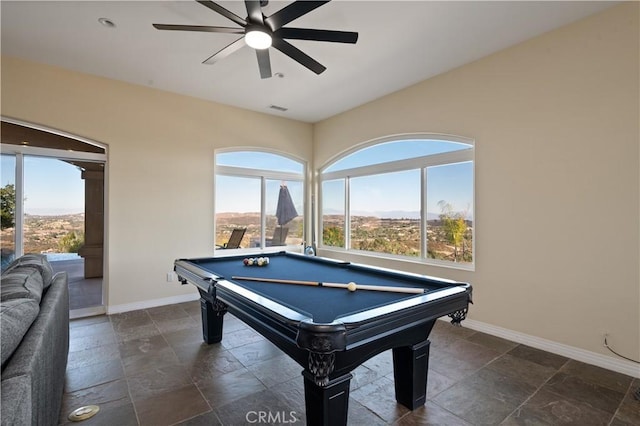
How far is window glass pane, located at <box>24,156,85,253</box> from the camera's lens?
12.6 feet

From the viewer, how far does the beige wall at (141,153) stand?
383 centimetres

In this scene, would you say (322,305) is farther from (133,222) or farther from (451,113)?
(133,222)

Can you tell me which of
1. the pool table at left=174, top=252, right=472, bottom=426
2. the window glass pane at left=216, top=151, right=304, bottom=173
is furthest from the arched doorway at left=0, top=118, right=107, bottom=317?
the pool table at left=174, top=252, right=472, bottom=426

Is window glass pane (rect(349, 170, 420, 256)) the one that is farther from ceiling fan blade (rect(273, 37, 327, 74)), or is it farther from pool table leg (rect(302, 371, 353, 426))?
pool table leg (rect(302, 371, 353, 426))

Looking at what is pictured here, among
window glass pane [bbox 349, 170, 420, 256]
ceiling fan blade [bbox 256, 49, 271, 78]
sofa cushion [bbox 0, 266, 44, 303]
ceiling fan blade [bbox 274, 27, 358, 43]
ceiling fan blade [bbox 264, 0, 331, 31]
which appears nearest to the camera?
sofa cushion [bbox 0, 266, 44, 303]

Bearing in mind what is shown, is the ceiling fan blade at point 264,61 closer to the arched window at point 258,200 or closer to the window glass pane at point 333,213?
the arched window at point 258,200

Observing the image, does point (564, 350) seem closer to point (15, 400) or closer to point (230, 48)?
point (15, 400)

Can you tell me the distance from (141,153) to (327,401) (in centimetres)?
427

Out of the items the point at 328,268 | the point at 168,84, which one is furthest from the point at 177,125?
the point at 328,268

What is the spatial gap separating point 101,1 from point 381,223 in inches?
170

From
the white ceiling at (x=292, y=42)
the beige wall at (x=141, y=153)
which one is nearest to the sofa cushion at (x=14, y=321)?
the white ceiling at (x=292, y=42)

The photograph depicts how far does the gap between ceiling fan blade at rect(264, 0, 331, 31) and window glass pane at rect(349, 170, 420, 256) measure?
292 cm

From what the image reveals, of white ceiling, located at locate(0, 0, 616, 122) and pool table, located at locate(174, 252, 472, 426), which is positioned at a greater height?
white ceiling, located at locate(0, 0, 616, 122)

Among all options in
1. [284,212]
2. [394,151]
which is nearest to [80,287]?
[284,212]
